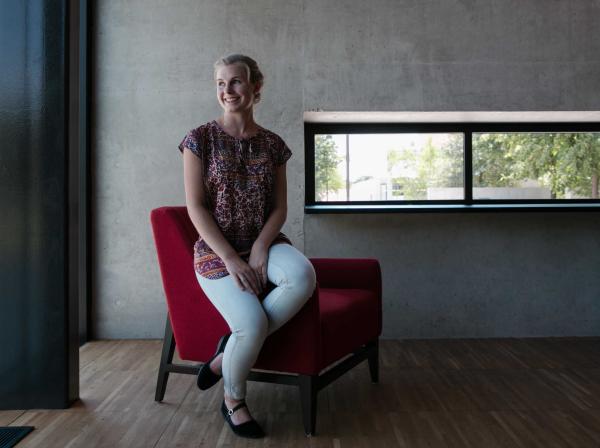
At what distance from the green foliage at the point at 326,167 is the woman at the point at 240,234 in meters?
1.50

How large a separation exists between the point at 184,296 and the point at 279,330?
0.42 m

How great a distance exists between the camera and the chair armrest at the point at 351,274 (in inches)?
102

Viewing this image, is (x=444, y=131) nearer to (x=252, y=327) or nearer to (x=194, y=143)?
(x=194, y=143)

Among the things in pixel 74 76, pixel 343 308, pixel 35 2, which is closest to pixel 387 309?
pixel 343 308

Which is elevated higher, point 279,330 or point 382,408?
point 279,330

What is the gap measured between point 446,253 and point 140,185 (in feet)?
6.69

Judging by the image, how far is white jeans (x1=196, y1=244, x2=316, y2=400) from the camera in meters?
1.88

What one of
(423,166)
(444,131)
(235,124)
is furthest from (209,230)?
(444,131)

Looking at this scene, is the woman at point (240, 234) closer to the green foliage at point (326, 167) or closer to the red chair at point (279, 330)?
the red chair at point (279, 330)

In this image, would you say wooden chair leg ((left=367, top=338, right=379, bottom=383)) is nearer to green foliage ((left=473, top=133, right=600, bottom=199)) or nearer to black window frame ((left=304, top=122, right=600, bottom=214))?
black window frame ((left=304, top=122, right=600, bottom=214))

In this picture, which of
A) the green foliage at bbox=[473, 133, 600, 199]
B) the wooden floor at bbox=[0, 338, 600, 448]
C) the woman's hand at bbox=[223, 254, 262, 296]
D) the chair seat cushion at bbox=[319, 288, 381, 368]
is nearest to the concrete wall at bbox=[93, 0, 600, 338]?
the green foliage at bbox=[473, 133, 600, 199]

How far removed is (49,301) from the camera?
222 centimetres

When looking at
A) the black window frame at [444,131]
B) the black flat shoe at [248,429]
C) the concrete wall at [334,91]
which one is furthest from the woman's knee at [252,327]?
the black window frame at [444,131]

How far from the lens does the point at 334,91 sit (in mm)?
3354
